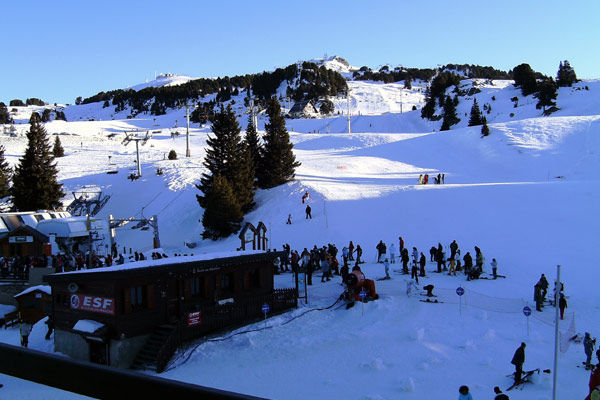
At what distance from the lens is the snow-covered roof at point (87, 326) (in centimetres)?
1500

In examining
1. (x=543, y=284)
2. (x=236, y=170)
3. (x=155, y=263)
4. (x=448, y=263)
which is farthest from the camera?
(x=236, y=170)

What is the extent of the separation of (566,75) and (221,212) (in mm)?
76425

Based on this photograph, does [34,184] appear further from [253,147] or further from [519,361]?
[519,361]

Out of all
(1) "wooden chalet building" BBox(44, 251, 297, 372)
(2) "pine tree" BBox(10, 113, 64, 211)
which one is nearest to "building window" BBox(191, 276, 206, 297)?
(1) "wooden chalet building" BBox(44, 251, 297, 372)

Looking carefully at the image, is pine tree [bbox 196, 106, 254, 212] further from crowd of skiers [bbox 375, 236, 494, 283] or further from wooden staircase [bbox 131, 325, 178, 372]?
wooden staircase [bbox 131, 325, 178, 372]

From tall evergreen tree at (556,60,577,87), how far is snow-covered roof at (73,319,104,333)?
9098 cm

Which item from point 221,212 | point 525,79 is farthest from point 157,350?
point 525,79

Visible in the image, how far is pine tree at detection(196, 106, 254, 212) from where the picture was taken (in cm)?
4050

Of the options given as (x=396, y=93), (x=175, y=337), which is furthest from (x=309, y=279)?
(x=396, y=93)

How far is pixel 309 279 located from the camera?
23406mm

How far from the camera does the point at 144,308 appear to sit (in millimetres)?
15922

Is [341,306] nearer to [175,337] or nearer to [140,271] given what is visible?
[175,337]

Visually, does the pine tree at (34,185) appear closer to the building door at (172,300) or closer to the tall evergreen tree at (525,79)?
the building door at (172,300)

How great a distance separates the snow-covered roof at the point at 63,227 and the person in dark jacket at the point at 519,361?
30.8 meters
